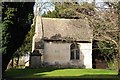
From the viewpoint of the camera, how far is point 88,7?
17.8 metres

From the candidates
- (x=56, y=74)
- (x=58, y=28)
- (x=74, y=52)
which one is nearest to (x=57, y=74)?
(x=56, y=74)

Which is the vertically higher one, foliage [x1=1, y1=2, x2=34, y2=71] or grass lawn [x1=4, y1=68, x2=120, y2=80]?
foliage [x1=1, y1=2, x2=34, y2=71]

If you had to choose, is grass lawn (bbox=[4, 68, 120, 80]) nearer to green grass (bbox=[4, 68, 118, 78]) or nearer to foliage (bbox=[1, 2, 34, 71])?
green grass (bbox=[4, 68, 118, 78])

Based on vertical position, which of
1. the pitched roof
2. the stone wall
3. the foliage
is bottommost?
the stone wall

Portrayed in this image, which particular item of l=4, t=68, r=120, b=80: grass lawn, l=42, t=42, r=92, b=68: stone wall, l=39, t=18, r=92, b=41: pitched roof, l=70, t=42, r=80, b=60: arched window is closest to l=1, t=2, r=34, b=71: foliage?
l=4, t=68, r=120, b=80: grass lawn

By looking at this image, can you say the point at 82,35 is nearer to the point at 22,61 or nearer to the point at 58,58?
the point at 58,58

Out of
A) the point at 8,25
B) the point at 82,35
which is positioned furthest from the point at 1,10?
the point at 82,35

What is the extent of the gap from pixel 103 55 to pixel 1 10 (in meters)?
29.1

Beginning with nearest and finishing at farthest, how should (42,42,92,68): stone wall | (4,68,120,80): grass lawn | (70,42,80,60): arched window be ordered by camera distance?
(4,68,120,80): grass lawn < (42,42,92,68): stone wall < (70,42,80,60): arched window

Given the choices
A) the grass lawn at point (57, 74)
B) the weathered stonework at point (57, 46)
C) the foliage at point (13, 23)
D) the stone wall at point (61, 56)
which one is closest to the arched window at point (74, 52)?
Answer: the weathered stonework at point (57, 46)

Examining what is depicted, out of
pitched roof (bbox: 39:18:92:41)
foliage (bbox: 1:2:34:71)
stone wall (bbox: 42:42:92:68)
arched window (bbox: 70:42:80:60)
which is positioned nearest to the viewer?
foliage (bbox: 1:2:34:71)

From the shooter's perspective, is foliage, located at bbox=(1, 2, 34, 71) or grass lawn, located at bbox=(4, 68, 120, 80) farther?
grass lawn, located at bbox=(4, 68, 120, 80)

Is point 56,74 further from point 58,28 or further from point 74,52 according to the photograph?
point 58,28

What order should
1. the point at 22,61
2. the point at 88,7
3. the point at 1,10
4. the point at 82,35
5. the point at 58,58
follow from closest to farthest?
the point at 1,10 → the point at 88,7 → the point at 82,35 → the point at 58,58 → the point at 22,61
